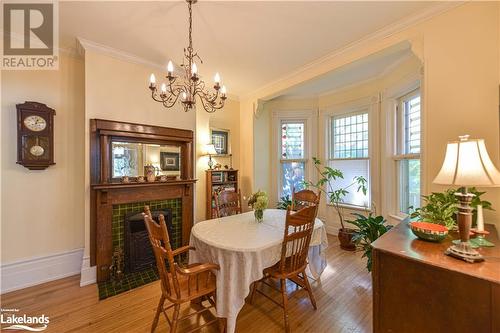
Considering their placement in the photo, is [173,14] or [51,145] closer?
[173,14]

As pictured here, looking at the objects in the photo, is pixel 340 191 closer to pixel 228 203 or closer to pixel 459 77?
pixel 228 203

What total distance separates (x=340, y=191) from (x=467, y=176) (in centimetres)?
255

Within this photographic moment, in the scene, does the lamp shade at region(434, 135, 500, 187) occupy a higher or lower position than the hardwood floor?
higher

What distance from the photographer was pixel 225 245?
5.43 feet

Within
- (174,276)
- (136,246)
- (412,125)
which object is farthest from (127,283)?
(412,125)

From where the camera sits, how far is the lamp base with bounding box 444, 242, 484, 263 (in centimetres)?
110

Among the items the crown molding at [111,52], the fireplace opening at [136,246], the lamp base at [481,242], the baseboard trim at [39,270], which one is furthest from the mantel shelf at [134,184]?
the lamp base at [481,242]

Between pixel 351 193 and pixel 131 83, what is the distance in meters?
3.99

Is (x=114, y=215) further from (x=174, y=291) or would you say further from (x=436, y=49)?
(x=436, y=49)

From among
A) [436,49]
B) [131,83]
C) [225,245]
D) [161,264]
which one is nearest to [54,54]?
[131,83]

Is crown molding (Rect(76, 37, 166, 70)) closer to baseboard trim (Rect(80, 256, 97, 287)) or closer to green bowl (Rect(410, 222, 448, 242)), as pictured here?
baseboard trim (Rect(80, 256, 97, 287))

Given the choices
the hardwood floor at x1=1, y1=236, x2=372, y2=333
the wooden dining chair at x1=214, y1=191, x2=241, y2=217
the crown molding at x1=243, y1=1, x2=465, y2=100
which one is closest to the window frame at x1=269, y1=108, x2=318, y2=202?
the crown molding at x1=243, y1=1, x2=465, y2=100

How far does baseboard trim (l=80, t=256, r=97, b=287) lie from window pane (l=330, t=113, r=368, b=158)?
13.6 feet

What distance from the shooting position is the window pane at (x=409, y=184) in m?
2.89
